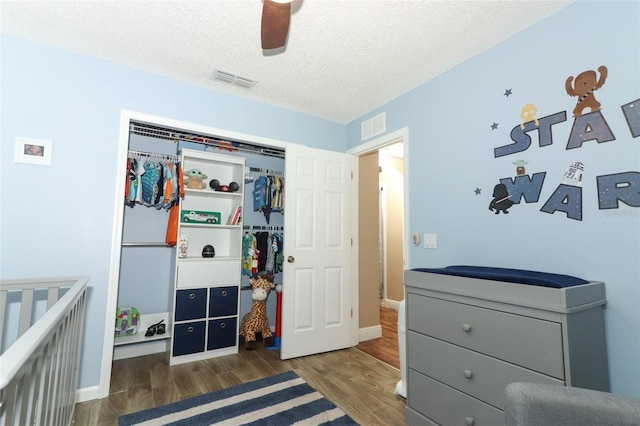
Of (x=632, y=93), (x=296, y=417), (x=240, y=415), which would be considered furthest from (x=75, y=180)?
(x=632, y=93)

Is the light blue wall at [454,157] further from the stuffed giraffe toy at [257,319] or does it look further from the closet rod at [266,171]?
the stuffed giraffe toy at [257,319]

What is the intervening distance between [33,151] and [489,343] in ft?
10.5

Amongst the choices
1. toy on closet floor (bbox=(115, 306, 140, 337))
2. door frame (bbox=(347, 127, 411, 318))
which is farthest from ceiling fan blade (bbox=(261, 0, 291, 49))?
toy on closet floor (bbox=(115, 306, 140, 337))

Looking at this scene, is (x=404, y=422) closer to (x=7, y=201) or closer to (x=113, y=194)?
(x=113, y=194)

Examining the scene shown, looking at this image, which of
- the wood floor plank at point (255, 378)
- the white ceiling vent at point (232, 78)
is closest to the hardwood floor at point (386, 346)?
the wood floor plank at point (255, 378)

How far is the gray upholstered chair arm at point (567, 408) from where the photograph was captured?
860 millimetres

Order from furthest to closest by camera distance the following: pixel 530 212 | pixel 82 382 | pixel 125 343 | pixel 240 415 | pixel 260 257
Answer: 1. pixel 260 257
2. pixel 125 343
3. pixel 82 382
4. pixel 240 415
5. pixel 530 212

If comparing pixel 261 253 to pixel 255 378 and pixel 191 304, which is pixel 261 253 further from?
pixel 255 378

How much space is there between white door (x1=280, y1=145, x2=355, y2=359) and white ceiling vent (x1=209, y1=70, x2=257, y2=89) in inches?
28.2

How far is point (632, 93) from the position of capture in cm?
152

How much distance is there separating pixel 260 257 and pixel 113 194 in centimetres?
159

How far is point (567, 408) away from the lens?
0.90 metres

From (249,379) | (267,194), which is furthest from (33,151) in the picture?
(249,379)

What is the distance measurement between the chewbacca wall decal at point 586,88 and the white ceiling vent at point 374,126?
1577 mm
